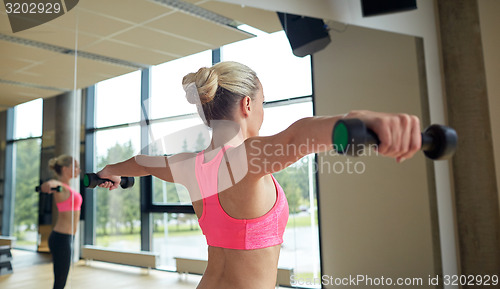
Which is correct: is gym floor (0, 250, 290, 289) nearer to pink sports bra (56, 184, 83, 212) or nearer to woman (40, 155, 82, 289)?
woman (40, 155, 82, 289)

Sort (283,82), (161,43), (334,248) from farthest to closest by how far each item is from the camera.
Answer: (334,248), (283,82), (161,43)

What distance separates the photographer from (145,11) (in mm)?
1947

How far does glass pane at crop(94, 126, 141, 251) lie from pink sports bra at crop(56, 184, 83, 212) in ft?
0.25

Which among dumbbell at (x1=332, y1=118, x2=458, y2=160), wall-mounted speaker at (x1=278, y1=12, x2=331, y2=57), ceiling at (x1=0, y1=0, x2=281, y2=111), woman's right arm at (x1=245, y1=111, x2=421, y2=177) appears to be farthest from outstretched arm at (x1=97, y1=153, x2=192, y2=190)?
wall-mounted speaker at (x1=278, y1=12, x2=331, y2=57)

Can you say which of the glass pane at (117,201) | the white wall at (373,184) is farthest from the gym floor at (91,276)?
the white wall at (373,184)

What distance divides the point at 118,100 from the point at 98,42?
32 centimetres

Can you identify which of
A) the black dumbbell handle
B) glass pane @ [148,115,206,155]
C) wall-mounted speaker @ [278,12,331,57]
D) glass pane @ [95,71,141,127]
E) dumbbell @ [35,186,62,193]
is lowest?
dumbbell @ [35,186,62,193]

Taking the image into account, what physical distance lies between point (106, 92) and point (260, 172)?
1124mm

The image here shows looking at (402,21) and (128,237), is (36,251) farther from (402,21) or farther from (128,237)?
(402,21)

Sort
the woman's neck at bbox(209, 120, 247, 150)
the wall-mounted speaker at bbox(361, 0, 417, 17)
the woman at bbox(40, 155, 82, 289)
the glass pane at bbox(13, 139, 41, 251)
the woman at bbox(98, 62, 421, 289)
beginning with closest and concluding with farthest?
the woman at bbox(98, 62, 421, 289)
the woman's neck at bbox(209, 120, 247, 150)
the glass pane at bbox(13, 139, 41, 251)
the woman at bbox(40, 155, 82, 289)
the wall-mounted speaker at bbox(361, 0, 417, 17)

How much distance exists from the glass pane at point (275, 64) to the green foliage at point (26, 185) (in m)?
1.05

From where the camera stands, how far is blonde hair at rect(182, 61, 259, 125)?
990 millimetres

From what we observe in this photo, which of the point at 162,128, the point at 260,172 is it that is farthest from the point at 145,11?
the point at 260,172

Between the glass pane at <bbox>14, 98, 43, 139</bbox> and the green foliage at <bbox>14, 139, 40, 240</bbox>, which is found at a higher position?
the glass pane at <bbox>14, 98, 43, 139</bbox>
